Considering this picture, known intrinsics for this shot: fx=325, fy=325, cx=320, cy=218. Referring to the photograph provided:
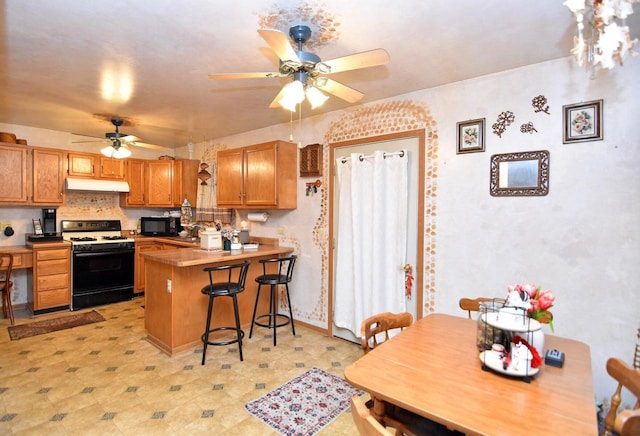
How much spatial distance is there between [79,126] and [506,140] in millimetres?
5081

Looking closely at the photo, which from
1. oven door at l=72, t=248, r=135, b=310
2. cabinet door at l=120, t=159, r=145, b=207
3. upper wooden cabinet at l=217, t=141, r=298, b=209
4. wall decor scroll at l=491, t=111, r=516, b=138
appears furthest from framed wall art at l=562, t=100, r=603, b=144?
cabinet door at l=120, t=159, r=145, b=207

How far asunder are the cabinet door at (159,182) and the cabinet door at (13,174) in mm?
1523

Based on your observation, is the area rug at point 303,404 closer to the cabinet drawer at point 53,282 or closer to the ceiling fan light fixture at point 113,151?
the ceiling fan light fixture at point 113,151

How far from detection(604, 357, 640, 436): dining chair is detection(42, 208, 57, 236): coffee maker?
5965 millimetres

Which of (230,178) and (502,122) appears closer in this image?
(502,122)

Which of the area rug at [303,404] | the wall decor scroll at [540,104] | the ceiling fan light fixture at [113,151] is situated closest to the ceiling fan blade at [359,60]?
the wall decor scroll at [540,104]

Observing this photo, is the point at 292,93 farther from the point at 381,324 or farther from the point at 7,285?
the point at 7,285

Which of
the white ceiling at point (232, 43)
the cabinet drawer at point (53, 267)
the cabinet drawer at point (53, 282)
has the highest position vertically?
the white ceiling at point (232, 43)

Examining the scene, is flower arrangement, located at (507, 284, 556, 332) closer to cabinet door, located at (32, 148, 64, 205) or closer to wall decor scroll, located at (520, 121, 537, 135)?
wall decor scroll, located at (520, 121, 537, 135)

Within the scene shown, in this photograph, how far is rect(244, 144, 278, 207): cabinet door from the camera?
3.85 meters

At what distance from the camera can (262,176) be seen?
3.97 meters

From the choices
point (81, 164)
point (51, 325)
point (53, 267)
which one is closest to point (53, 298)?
point (53, 267)

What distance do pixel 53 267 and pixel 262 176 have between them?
10.0ft

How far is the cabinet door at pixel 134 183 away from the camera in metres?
5.26
